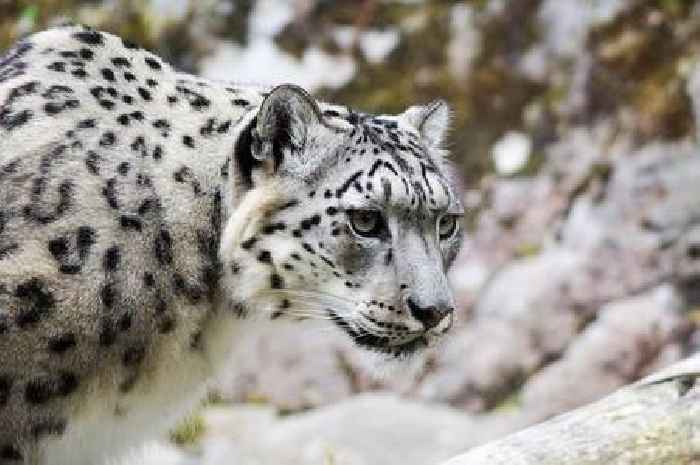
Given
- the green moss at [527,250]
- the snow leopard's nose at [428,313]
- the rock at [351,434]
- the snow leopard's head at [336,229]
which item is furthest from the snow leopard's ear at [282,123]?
the green moss at [527,250]

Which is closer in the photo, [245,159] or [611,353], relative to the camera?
[245,159]

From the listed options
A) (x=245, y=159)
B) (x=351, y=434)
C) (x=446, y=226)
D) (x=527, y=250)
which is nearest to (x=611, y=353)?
(x=527, y=250)

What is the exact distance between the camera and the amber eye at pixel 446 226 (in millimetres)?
5363

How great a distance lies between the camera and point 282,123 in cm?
524

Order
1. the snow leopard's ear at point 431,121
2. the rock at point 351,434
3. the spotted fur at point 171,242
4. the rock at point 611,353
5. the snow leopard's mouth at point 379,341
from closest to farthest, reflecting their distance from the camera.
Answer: the spotted fur at point 171,242, the snow leopard's mouth at point 379,341, the snow leopard's ear at point 431,121, the rock at point 351,434, the rock at point 611,353

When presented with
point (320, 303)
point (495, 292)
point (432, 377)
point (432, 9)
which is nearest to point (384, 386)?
point (432, 377)

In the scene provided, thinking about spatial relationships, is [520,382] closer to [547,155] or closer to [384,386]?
[384,386]

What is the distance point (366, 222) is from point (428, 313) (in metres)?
0.38

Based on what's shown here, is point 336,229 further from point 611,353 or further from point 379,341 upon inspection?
point 611,353

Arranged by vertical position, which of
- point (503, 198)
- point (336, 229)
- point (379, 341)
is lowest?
point (379, 341)

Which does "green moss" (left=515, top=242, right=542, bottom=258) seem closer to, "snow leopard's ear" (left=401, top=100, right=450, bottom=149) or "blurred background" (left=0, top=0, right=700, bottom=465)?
"blurred background" (left=0, top=0, right=700, bottom=465)

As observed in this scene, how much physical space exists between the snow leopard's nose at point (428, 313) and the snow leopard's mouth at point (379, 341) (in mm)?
103

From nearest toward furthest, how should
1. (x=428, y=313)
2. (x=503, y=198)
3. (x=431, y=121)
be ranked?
(x=428, y=313)
(x=431, y=121)
(x=503, y=198)

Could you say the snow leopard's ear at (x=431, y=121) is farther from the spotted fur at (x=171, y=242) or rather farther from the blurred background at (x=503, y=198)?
the blurred background at (x=503, y=198)
